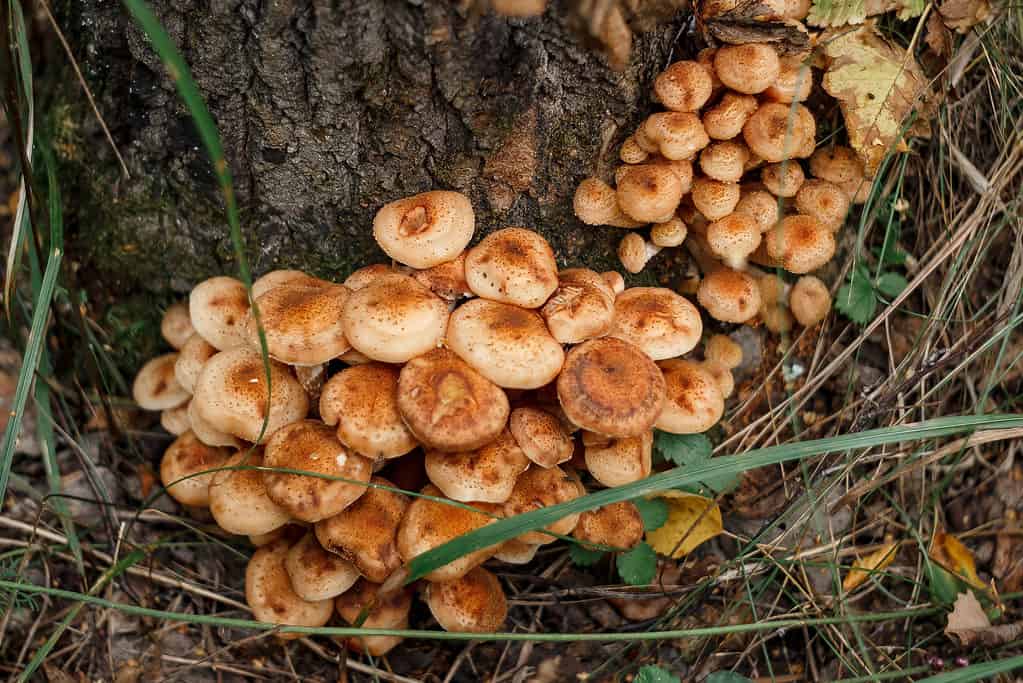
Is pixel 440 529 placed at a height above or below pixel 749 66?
below

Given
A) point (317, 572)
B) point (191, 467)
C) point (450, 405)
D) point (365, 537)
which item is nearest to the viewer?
point (450, 405)

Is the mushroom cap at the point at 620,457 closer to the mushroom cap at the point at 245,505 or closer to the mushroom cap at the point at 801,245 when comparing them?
the mushroom cap at the point at 801,245

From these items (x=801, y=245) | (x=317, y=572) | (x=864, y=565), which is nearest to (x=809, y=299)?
(x=801, y=245)

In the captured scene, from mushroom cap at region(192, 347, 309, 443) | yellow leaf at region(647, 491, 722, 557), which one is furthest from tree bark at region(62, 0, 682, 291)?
yellow leaf at region(647, 491, 722, 557)

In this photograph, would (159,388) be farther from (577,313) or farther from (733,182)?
(733,182)

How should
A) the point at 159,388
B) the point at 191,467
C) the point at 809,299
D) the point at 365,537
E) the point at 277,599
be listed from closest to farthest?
the point at 365,537 < the point at 277,599 < the point at 191,467 < the point at 159,388 < the point at 809,299

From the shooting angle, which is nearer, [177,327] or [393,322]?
[393,322]

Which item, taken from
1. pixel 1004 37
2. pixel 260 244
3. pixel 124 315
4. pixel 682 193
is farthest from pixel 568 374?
pixel 1004 37
